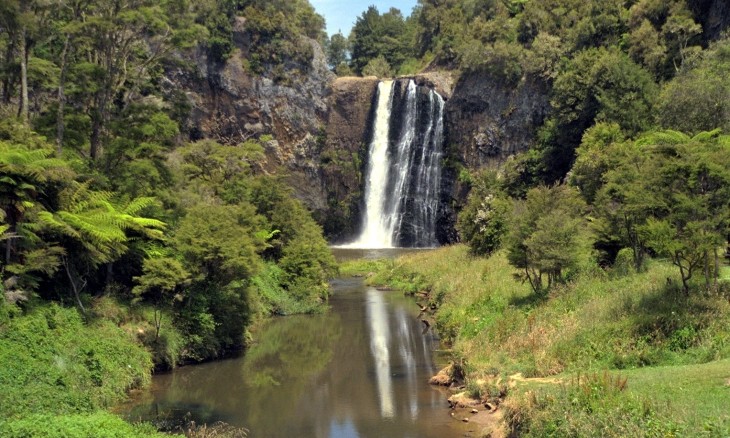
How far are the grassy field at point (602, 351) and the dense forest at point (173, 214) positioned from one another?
111 centimetres

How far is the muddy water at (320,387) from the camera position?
52.1ft

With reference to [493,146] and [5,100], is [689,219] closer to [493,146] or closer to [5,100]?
[5,100]

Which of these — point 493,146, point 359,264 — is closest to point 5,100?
point 359,264

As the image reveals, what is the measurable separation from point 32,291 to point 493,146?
49.4m

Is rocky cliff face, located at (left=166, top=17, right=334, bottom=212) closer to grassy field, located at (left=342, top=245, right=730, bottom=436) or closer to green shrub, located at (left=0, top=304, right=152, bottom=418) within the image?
grassy field, located at (left=342, top=245, right=730, bottom=436)

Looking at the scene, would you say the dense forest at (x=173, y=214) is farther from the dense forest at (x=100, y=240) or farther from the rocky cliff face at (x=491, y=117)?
the rocky cliff face at (x=491, y=117)

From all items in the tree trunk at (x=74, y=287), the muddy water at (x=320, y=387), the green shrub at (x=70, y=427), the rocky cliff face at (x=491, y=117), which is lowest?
the muddy water at (x=320, y=387)

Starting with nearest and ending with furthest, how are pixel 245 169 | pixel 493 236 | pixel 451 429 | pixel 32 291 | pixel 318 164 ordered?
pixel 451 429 → pixel 32 291 → pixel 493 236 → pixel 245 169 → pixel 318 164

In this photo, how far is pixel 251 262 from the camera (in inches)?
896

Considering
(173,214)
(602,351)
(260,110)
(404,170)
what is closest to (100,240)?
(173,214)

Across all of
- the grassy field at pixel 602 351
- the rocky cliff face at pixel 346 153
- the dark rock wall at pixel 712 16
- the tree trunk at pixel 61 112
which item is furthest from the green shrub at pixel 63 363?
the rocky cliff face at pixel 346 153

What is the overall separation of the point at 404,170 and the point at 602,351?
48852 mm

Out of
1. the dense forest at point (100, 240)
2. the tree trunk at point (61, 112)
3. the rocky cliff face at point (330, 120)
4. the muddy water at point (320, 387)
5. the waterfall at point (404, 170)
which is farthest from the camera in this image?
the waterfall at point (404, 170)

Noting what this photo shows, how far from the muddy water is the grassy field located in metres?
1.69
